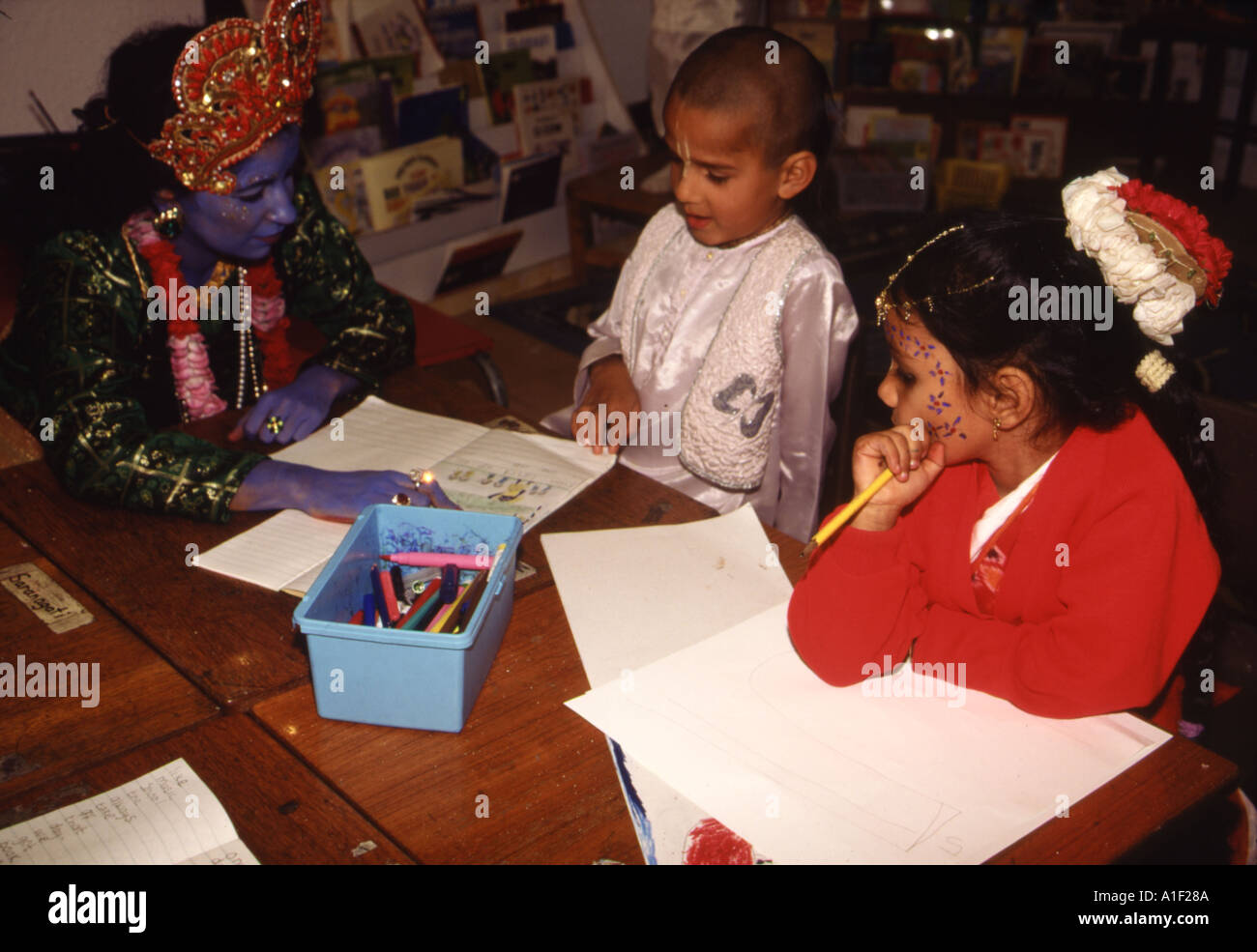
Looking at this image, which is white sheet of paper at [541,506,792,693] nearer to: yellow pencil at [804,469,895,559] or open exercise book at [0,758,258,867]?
yellow pencil at [804,469,895,559]

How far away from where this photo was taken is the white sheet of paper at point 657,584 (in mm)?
1162

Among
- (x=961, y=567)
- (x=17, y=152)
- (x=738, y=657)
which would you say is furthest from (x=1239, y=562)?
(x=17, y=152)

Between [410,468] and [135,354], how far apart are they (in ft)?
1.88

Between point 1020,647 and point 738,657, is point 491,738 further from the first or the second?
point 1020,647

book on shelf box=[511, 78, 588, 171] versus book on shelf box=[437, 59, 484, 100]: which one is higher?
book on shelf box=[437, 59, 484, 100]

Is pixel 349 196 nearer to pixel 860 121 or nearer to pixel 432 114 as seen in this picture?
pixel 432 114

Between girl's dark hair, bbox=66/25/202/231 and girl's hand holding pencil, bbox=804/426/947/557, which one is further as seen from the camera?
girl's dark hair, bbox=66/25/202/231

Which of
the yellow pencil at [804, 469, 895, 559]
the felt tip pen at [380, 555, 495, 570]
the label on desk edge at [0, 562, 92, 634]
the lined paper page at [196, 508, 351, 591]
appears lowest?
the label on desk edge at [0, 562, 92, 634]

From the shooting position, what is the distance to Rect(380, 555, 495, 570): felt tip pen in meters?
1.15

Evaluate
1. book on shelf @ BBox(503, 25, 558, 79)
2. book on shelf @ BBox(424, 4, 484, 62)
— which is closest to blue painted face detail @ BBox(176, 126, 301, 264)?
book on shelf @ BBox(424, 4, 484, 62)

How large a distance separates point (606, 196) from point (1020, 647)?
121 inches

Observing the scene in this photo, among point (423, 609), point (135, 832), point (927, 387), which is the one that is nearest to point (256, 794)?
point (135, 832)

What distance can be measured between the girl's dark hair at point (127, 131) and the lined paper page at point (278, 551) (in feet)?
2.05
